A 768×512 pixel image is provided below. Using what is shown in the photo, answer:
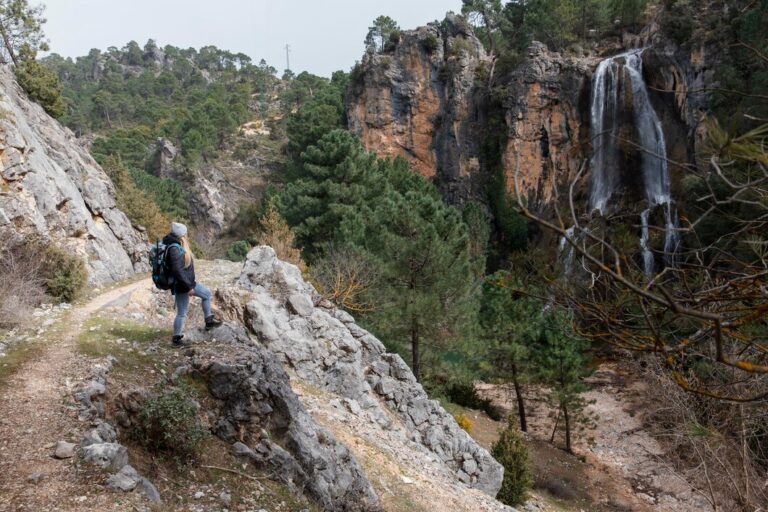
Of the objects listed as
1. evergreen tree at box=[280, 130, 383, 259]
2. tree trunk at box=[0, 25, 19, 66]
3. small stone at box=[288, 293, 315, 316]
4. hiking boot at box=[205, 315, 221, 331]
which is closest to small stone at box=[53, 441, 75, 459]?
hiking boot at box=[205, 315, 221, 331]

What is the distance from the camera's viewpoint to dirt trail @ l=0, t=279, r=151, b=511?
401 cm

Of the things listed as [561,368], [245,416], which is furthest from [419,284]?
[245,416]

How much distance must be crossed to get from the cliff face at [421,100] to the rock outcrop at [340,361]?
92.4 ft

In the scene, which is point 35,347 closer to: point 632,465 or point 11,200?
point 11,200

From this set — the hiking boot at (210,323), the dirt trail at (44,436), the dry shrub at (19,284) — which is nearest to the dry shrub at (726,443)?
the dirt trail at (44,436)

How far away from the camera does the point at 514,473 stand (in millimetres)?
11766

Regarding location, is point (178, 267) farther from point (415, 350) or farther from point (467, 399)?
point (467, 399)

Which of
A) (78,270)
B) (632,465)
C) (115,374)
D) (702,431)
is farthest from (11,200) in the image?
(632,465)

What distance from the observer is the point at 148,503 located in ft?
14.0

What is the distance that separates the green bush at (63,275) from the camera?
30.3 ft

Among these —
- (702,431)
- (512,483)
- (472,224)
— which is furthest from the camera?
(472,224)

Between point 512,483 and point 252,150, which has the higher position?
point 252,150

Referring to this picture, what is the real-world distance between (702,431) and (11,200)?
12.6 metres

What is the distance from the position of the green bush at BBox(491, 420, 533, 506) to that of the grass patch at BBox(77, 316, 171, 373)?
28.2ft
